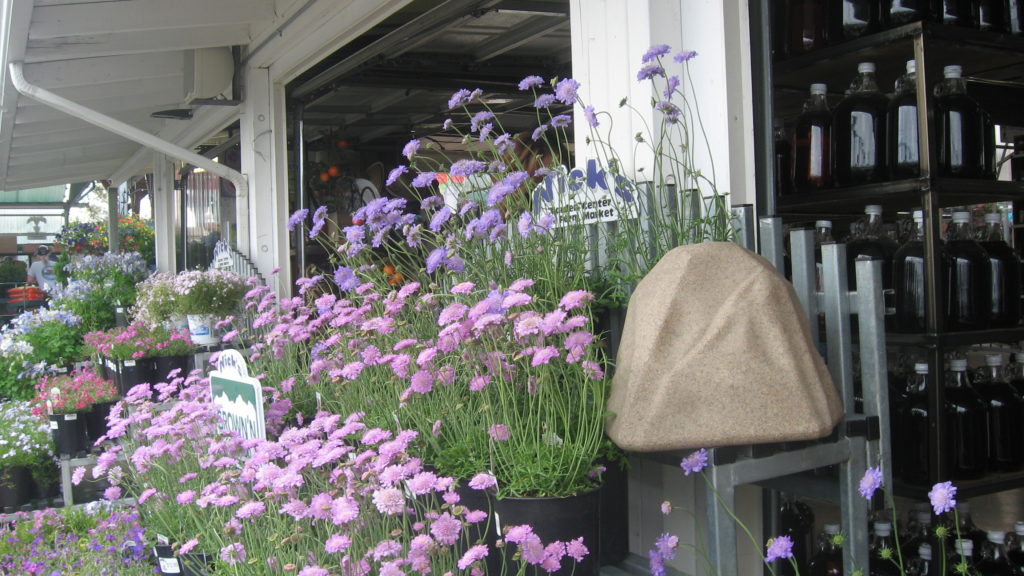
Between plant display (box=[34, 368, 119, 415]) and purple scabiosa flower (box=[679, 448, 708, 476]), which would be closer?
purple scabiosa flower (box=[679, 448, 708, 476])

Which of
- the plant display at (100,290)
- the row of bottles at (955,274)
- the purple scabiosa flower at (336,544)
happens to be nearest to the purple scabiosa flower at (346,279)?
the purple scabiosa flower at (336,544)

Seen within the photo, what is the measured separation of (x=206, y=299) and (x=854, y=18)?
3579 mm

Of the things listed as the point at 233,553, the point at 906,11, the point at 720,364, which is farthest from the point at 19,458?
the point at 906,11

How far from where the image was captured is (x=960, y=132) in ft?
7.20

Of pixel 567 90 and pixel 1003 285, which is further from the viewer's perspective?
pixel 1003 285

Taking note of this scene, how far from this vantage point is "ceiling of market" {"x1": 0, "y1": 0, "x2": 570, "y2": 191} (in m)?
4.20

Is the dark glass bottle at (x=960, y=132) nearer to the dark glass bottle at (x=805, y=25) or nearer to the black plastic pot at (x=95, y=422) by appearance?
the dark glass bottle at (x=805, y=25)

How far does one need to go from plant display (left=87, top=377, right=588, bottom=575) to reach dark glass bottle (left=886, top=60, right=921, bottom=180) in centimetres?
128

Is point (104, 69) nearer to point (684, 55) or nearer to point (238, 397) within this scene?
point (238, 397)

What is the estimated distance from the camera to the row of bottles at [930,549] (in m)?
2.15

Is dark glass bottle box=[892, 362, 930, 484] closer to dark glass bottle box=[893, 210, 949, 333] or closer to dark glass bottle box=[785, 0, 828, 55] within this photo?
dark glass bottle box=[893, 210, 949, 333]

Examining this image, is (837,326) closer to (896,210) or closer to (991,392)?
(991,392)

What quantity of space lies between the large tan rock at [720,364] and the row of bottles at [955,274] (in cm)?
65

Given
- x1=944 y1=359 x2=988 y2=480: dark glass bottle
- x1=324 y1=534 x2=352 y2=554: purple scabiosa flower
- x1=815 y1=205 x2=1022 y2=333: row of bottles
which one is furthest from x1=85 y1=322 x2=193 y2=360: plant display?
x1=944 y1=359 x2=988 y2=480: dark glass bottle
